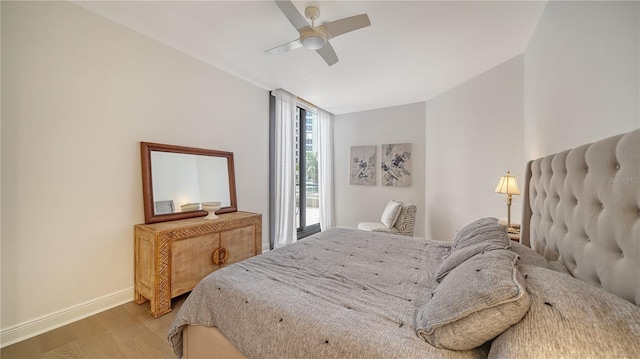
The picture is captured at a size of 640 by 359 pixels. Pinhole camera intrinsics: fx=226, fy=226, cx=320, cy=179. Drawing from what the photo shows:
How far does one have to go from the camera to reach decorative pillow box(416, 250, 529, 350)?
0.71 meters

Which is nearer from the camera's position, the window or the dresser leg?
the dresser leg

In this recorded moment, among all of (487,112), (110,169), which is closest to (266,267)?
(110,169)

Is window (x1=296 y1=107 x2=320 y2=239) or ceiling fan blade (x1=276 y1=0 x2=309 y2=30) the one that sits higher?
ceiling fan blade (x1=276 y1=0 x2=309 y2=30)

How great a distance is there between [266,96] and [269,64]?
80cm

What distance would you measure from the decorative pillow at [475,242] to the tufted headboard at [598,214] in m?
0.25

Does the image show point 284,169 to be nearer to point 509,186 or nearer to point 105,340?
point 105,340

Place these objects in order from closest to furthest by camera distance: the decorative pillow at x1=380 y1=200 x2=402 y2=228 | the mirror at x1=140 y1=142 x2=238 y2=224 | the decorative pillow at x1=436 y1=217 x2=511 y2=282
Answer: the decorative pillow at x1=436 y1=217 x2=511 y2=282, the mirror at x1=140 y1=142 x2=238 y2=224, the decorative pillow at x1=380 y1=200 x2=402 y2=228

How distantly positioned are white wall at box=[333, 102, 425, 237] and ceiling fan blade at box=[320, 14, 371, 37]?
2.67 metres

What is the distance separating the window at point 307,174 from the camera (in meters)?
4.28

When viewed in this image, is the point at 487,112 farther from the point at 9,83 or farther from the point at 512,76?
the point at 9,83

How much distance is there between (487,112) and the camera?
2.82 m

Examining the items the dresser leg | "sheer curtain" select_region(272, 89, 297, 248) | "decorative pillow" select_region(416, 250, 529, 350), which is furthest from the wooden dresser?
"decorative pillow" select_region(416, 250, 529, 350)

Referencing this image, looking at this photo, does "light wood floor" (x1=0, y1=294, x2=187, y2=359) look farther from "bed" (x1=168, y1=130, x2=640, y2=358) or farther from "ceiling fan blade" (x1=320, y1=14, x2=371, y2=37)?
"ceiling fan blade" (x1=320, y1=14, x2=371, y2=37)

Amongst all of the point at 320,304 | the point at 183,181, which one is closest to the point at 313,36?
the point at 320,304
